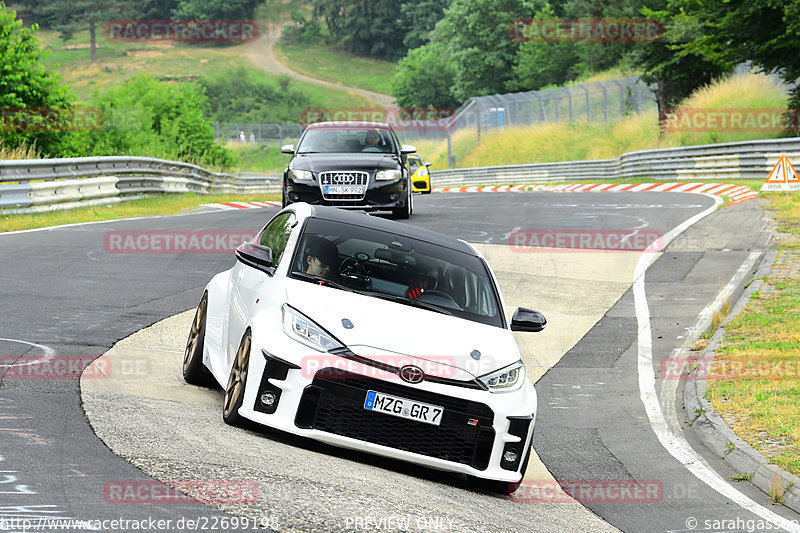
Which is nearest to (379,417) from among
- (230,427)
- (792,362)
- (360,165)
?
(230,427)

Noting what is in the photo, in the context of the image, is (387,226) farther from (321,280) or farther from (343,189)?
(343,189)

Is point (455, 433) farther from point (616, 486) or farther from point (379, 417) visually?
point (616, 486)

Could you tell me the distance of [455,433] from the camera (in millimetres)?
6434

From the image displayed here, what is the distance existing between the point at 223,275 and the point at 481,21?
91.9 meters

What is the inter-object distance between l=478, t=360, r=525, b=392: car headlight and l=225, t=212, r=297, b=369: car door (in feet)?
5.02

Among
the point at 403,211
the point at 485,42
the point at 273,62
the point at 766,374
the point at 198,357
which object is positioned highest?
the point at 485,42

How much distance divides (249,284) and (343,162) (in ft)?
36.4

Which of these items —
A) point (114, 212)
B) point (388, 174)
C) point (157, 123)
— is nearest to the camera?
point (388, 174)

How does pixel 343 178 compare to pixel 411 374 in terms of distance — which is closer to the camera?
pixel 411 374

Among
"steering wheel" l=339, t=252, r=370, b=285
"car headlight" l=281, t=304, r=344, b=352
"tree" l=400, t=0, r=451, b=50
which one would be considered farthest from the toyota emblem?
"tree" l=400, t=0, r=451, b=50

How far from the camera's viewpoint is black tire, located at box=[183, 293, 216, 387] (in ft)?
26.8

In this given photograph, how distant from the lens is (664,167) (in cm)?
3812

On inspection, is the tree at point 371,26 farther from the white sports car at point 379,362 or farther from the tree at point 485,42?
the white sports car at point 379,362

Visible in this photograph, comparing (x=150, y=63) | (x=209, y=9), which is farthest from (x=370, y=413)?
(x=209, y=9)
